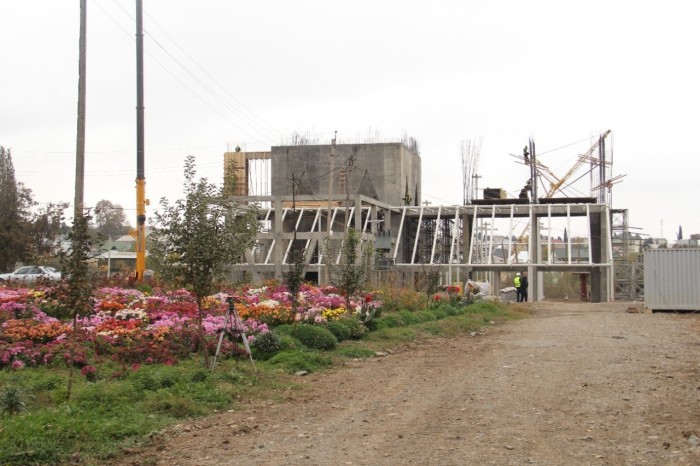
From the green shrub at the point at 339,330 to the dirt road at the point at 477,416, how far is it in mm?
1788

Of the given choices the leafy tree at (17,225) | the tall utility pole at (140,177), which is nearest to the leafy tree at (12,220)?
the leafy tree at (17,225)

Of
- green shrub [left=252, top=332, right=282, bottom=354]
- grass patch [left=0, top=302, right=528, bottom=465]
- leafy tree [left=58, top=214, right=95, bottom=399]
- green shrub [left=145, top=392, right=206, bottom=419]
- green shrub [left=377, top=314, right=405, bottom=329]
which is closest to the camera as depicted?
grass patch [left=0, top=302, right=528, bottom=465]

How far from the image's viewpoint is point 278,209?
108 ft

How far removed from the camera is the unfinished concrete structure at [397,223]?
33938 mm

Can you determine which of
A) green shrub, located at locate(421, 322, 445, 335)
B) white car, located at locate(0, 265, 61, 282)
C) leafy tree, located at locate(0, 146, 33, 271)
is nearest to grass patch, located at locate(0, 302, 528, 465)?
green shrub, located at locate(421, 322, 445, 335)

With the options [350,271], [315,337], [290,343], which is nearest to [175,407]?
[290,343]

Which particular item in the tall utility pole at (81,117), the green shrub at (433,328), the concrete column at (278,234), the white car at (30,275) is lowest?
the green shrub at (433,328)

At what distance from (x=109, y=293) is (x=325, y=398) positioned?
35.3ft

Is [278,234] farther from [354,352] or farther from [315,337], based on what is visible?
[354,352]

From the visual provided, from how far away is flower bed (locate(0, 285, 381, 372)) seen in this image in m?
11.6

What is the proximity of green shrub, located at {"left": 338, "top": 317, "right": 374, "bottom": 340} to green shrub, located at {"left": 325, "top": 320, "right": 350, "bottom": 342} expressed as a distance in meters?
0.13

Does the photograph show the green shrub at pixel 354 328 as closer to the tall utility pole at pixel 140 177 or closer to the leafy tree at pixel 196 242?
the leafy tree at pixel 196 242

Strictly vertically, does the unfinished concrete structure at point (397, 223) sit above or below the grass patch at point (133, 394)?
above

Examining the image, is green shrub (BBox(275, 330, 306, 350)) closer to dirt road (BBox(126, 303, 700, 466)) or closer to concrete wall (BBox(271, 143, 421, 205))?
dirt road (BBox(126, 303, 700, 466))
